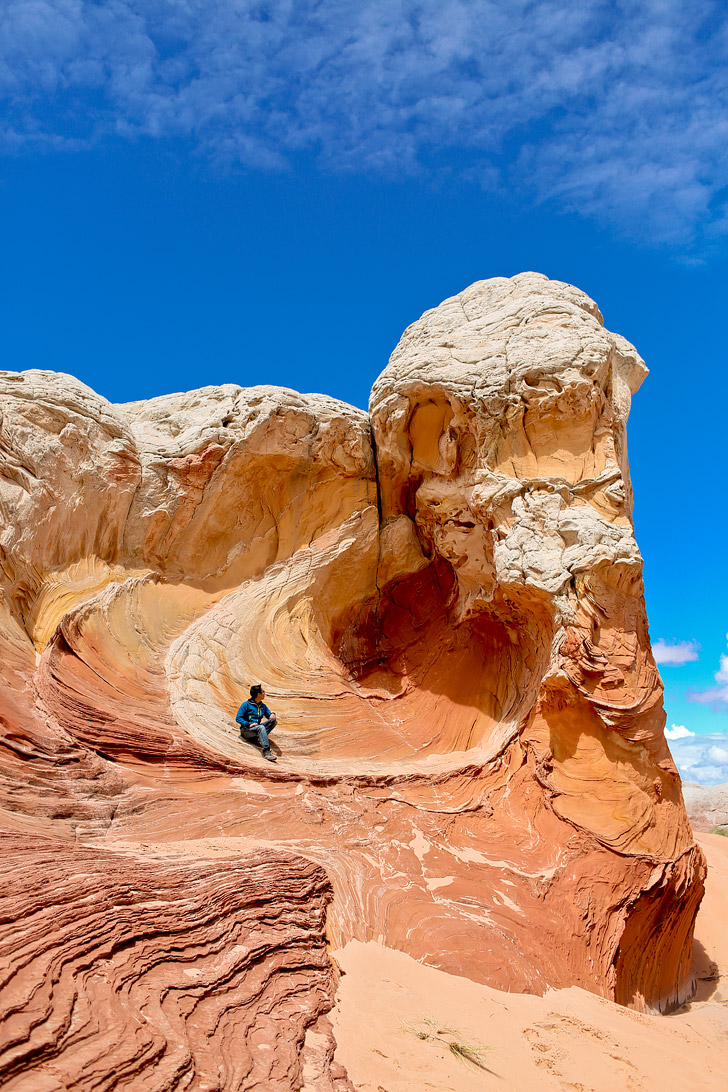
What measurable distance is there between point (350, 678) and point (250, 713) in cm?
239

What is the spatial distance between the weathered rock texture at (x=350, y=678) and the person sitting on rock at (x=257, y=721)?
0.21m

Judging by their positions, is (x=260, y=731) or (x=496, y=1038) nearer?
(x=496, y=1038)

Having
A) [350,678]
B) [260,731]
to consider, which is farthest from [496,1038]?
[350,678]

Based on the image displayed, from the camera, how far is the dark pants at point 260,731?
7.85 m

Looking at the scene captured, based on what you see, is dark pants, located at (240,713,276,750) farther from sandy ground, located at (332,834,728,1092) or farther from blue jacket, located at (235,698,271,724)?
sandy ground, located at (332,834,728,1092)

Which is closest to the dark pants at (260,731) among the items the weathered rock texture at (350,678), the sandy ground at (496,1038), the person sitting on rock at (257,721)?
the person sitting on rock at (257,721)

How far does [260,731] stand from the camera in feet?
25.9

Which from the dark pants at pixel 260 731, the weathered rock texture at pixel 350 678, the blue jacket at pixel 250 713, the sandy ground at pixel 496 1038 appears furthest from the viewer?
the blue jacket at pixel 250 713

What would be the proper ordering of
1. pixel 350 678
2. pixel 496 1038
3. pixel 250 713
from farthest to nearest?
pixel 350 678 → pixel 250 713 → pixel 496 1038

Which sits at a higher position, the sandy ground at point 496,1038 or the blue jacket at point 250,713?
the blue jacket at point 250,713

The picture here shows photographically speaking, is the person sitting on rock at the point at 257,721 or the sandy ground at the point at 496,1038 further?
the person sitting on rock at the point at 257,721

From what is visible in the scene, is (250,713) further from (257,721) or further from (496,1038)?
(496,1038)

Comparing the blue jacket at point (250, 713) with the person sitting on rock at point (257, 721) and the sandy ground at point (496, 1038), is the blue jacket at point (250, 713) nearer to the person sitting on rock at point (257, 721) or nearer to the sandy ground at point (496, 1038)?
the person sitting on rock at point (257, 721)

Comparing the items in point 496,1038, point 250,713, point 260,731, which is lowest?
point 496,1038
